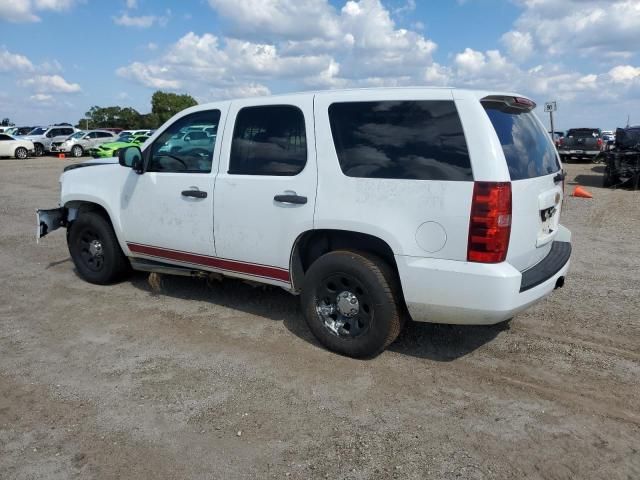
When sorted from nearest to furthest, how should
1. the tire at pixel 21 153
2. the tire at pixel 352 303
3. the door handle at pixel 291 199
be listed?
the tire at pixel 352 303
the door handle at pixel 291 199
the tire at pixel 21 153

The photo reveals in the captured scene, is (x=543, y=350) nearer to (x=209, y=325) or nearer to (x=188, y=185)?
(x=209, y=325)

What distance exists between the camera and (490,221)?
137 inches

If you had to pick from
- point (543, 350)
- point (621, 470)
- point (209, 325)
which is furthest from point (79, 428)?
point (543, 350)

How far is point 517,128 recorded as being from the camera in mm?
3959

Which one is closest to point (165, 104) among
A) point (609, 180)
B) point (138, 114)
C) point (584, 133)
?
point (138, 114)

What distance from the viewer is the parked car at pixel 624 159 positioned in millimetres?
16016

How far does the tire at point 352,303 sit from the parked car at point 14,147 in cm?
3220

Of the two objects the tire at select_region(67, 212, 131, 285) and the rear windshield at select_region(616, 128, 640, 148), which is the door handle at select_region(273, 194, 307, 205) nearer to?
the tire at select_region(67, 212, 131, 285)

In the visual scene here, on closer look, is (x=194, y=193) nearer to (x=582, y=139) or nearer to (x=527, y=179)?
(x=527, y=179)

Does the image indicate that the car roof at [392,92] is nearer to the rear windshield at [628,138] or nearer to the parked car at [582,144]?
the rear windshield at [628,138]

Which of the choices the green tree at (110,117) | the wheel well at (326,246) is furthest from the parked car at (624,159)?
the green tree at (110,117)

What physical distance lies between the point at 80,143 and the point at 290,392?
33.8m

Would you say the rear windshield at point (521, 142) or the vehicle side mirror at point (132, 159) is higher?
the rear windshield at point (521, 142)

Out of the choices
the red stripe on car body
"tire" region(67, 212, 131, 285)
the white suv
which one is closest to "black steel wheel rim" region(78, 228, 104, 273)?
"tire" region(67, 212, 131, 285)
